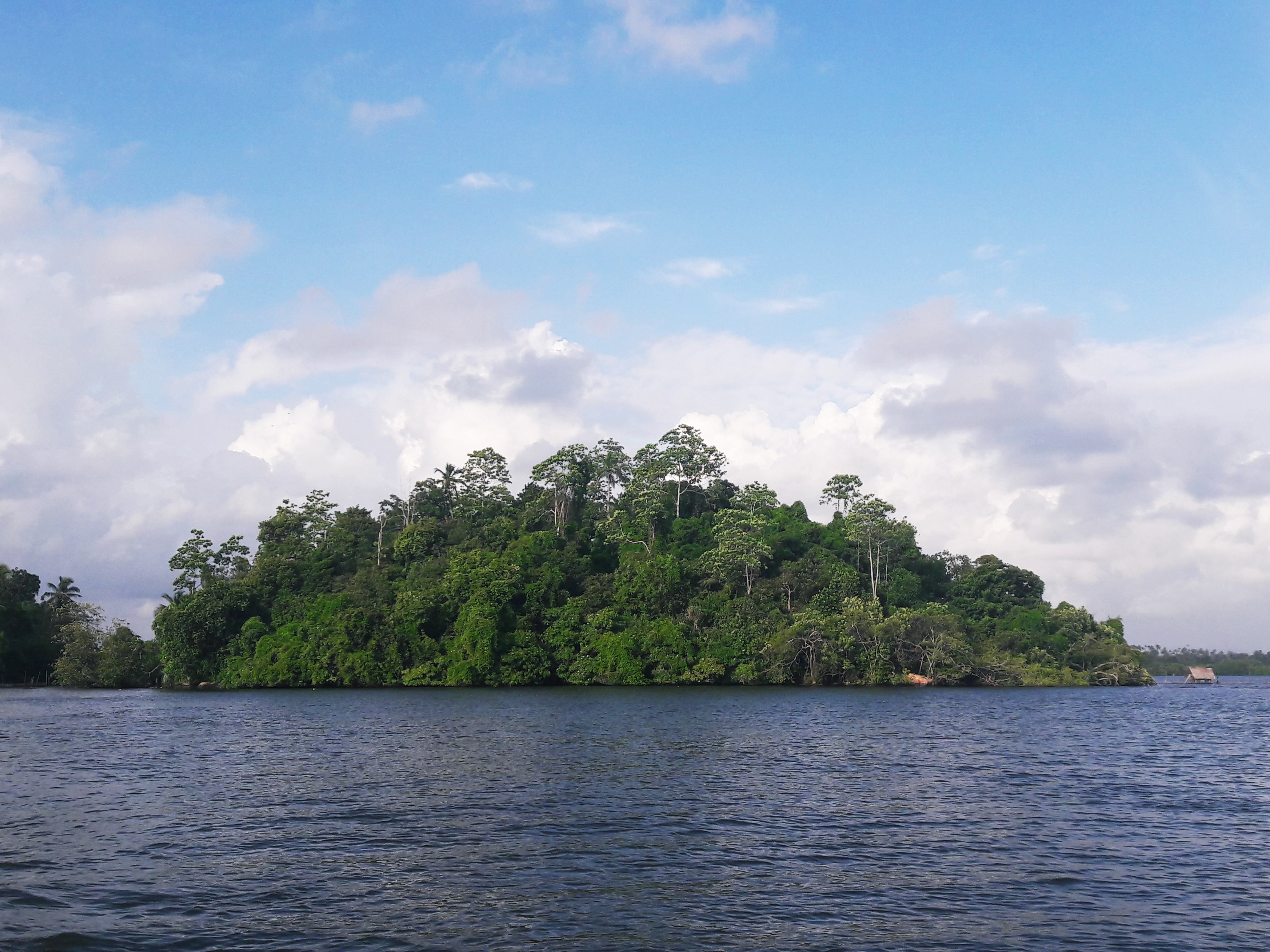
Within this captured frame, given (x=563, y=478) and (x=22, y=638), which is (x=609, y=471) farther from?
Answer: (x=22, y=638)

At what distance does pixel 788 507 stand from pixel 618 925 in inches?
4520

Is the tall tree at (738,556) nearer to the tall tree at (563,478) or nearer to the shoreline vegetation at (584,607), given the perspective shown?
the shoreline vegetation at (584,607)

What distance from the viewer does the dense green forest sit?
95875mm

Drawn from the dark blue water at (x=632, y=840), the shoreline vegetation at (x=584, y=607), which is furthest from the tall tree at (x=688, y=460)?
the dark blue water at (x=632, y=840)

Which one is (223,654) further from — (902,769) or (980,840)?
(980,840)

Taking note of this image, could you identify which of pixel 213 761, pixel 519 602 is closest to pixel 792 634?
pixel 519 602

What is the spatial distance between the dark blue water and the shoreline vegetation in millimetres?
46470

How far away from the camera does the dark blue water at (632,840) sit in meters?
16.8

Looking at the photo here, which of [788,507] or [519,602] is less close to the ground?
[788,507]

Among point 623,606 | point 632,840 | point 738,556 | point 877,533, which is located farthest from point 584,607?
point 632,840

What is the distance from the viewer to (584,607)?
10088cm

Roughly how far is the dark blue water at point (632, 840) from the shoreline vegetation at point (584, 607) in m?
46.5

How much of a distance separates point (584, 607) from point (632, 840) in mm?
77730

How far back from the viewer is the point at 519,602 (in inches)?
4038
